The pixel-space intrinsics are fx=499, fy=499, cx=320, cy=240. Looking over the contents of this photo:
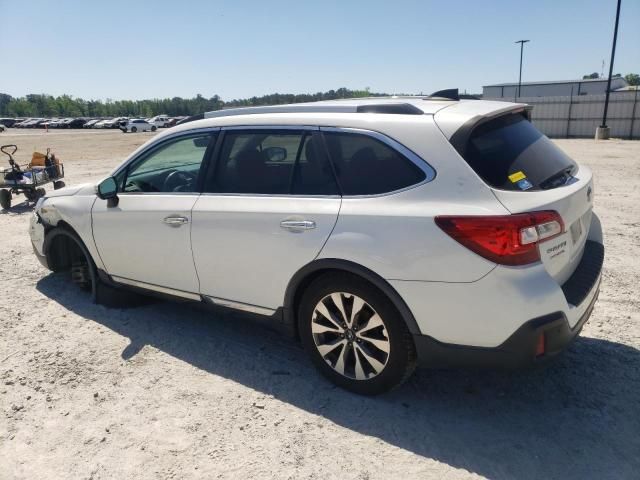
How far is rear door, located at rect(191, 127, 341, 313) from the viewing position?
9.89ft

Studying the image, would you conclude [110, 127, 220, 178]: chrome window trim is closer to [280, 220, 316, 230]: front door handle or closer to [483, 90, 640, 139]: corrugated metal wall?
[280, 220, 316, 230]: front door handle

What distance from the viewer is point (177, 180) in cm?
387

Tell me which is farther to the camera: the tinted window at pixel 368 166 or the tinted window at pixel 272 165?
the tinted window at pixel 272 165

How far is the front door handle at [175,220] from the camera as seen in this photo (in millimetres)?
3559

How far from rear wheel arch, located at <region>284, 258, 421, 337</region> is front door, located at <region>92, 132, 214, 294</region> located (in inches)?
33.8

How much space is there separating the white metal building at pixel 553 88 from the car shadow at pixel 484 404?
180ft

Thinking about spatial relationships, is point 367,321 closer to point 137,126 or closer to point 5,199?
point 5,199

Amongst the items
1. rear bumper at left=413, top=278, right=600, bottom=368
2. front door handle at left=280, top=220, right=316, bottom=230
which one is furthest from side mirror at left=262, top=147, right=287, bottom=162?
rear bumper at left=413, top=278, right=600, bottom=368

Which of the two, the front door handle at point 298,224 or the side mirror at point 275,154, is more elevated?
the side mirror at point 275,154

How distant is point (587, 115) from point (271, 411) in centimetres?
3281

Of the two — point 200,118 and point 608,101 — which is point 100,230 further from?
point 608,101

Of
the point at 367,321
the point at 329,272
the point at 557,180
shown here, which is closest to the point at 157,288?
the point at 329,272

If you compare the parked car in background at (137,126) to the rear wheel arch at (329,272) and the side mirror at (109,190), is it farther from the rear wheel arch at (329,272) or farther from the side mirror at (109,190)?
the rear wheel arch at (329,272)

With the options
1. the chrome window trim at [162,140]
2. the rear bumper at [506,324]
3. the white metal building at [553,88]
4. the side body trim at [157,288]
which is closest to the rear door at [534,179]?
the rear bumper at [506,324]
